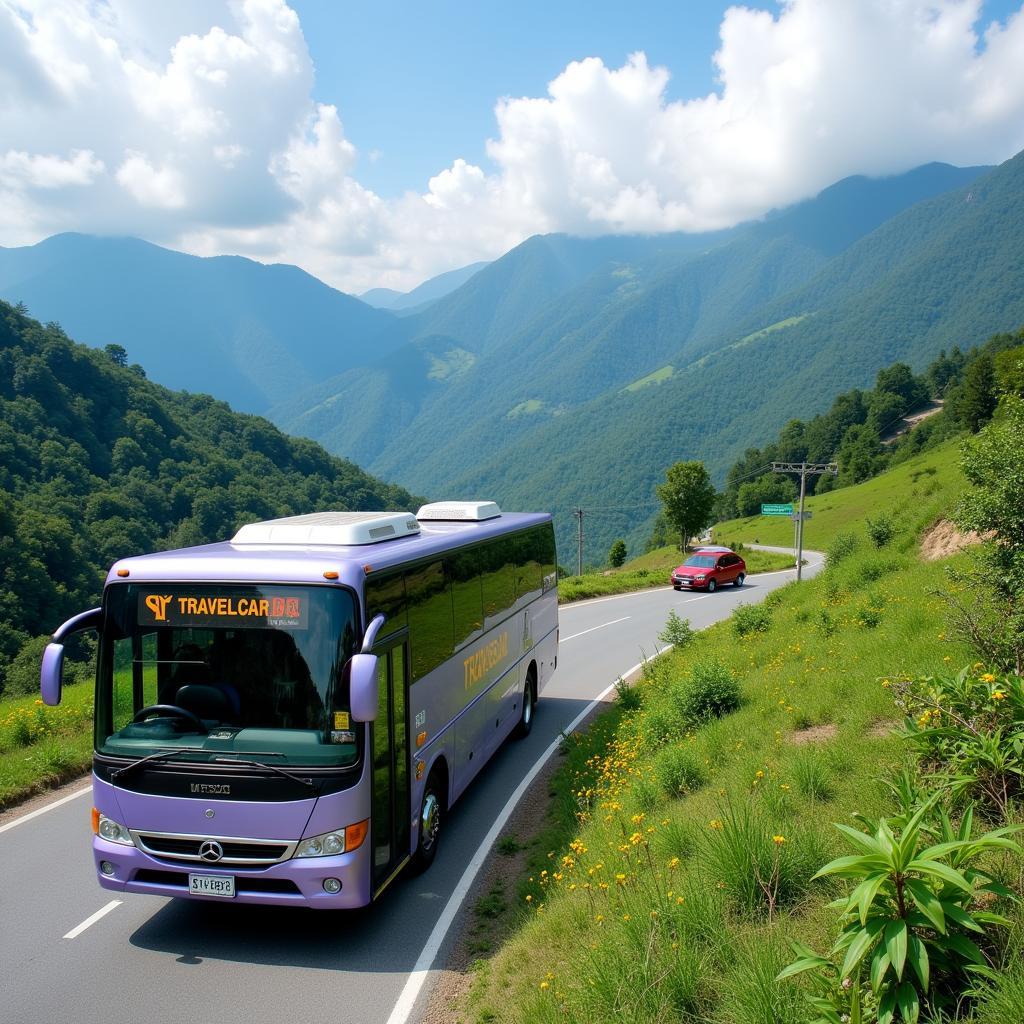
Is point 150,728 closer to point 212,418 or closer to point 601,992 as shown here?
point 601,992

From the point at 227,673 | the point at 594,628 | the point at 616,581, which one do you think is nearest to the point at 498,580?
the point at 227,673

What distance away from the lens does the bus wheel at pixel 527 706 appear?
12.8 m

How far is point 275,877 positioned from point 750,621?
41.5 ft

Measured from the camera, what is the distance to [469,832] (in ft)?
29.7

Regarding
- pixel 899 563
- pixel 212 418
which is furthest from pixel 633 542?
pixel 899 563

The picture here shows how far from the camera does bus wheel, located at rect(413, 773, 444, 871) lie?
7723mm

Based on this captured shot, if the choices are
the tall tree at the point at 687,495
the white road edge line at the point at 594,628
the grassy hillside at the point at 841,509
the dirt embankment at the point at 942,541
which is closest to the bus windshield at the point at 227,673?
the dirt embankment at the point at 942,541

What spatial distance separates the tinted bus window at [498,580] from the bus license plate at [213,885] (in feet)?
15.8

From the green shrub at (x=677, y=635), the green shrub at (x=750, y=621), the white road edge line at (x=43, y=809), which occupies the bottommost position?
the white road edge line at (x=43, y=809)

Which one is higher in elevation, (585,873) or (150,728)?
(150,728)

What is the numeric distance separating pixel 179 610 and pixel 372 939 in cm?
316

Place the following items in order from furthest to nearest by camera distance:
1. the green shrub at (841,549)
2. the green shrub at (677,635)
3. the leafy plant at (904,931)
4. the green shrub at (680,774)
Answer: the green shrub at (841,549), the green shrub at (677,635), the green shrub at (680,774), the leafy plant at (904,931)

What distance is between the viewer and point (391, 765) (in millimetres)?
6762

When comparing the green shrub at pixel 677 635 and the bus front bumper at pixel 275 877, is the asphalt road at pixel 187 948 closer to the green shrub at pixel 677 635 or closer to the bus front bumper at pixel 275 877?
the bus front bumper at pixel 275 877
